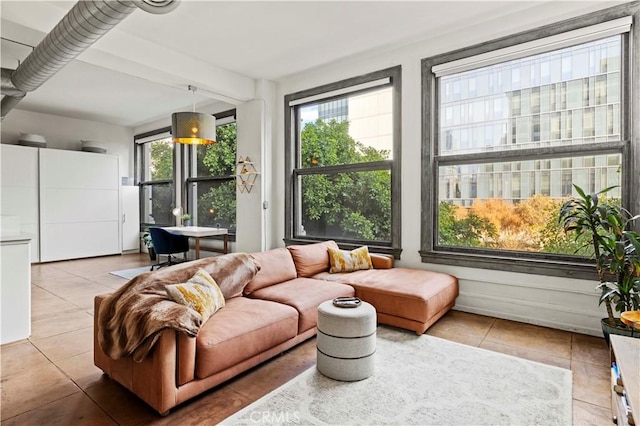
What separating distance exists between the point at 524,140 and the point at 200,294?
335cm

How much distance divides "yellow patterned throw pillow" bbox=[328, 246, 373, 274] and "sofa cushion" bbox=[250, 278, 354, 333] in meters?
0.51

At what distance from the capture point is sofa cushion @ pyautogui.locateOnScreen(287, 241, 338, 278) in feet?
12.5

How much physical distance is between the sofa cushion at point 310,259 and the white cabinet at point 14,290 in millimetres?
2424

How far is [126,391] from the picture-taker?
221cm

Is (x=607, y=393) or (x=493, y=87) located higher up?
(x=493, y=87)

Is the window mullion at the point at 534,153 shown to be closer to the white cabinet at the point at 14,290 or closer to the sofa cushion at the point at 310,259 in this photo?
the sofa cushion at the point at 310,259

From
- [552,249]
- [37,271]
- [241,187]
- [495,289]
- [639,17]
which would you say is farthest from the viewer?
[37,271]

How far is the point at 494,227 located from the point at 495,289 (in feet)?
2.13

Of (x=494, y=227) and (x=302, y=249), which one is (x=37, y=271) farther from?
(x=494, y=227)

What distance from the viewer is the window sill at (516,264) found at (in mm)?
3174

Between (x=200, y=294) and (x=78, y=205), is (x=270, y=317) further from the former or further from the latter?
(x=78, y=205)

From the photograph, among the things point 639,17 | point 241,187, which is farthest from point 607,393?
point 241,187

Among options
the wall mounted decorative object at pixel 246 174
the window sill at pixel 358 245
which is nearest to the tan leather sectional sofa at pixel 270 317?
the window sill at pixel 358 245

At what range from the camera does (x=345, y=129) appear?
480 cm
